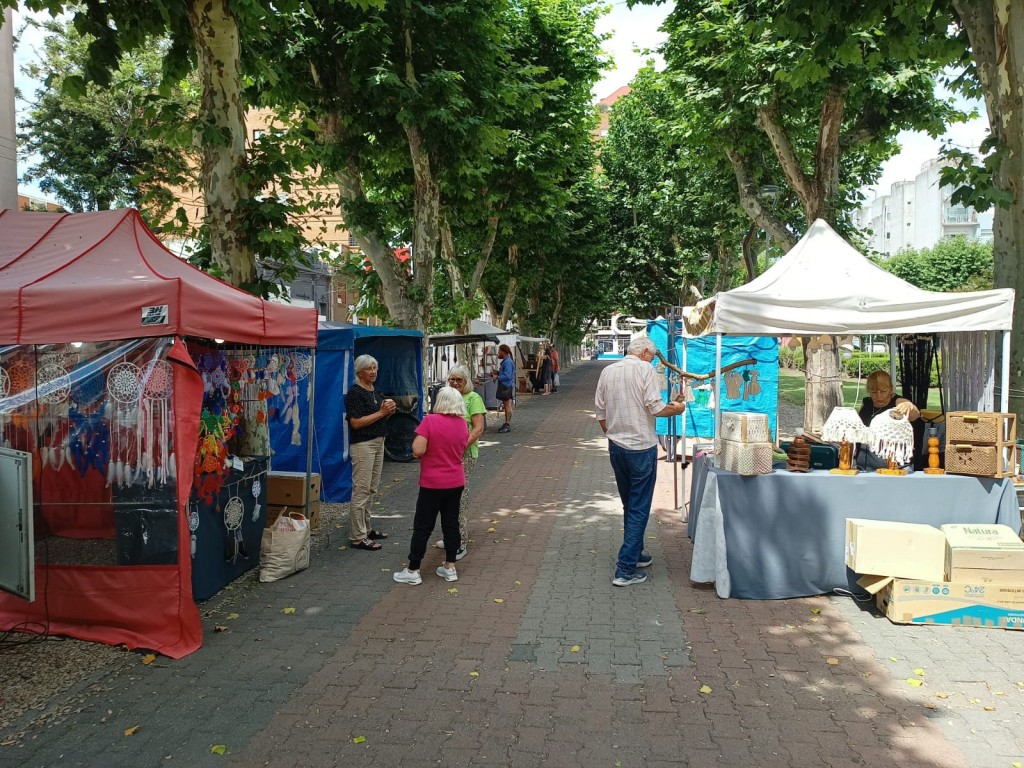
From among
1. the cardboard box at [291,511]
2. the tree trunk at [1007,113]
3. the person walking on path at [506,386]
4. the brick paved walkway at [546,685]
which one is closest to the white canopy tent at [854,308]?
the tree trunk at [1007,113]

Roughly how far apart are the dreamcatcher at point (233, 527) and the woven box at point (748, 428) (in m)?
4.08

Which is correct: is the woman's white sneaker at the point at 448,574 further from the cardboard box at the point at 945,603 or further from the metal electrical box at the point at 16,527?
the cardboard box at the point at 945,603

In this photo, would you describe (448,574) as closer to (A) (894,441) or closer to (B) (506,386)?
(A) (894,441)

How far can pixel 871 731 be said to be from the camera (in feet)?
12.5

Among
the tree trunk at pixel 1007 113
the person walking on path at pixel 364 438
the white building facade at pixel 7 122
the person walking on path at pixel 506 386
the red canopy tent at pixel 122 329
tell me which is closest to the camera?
the red canopy tent at pixel 122 329

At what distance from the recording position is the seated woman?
6.08 m

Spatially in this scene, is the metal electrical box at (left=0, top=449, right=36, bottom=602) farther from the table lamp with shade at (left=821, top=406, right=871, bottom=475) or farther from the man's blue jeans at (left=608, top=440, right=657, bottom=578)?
the table lamp with shade at (left=821, top=406, right=871, bottom=475)

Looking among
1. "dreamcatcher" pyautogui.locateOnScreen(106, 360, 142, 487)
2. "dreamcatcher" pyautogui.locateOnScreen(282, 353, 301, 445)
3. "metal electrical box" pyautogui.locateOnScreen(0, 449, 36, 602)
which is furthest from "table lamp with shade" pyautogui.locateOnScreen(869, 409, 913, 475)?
"metal electrical box" pyautogui.locateOnScreen(0, 449, 36, 602)

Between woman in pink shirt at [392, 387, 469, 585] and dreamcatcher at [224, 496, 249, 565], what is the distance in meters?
1.34

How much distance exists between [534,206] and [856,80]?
351 inches

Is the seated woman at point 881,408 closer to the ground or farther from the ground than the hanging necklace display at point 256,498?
farther from the ground

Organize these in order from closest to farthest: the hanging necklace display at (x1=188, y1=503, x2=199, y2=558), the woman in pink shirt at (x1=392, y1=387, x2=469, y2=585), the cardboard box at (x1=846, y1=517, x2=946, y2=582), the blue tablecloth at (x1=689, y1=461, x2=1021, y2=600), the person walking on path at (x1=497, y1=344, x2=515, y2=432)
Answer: the cardboard box at (x1=846, y1=517, x2=946, y2=582) < the hanging necklace display at (x1=188, y1=503, x2=199, y2=558) < the blue tablecloth at (x1=689, y1=461, x2=1021, y2=600) < the woman in pink shirt at (x1=392, y1=387, x2=469, y2=585) < the person walking on path at (x1=497, y1=344, x2=515, y2=432)

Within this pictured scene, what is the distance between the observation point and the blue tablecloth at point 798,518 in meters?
5.76

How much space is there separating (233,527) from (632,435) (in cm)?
337
